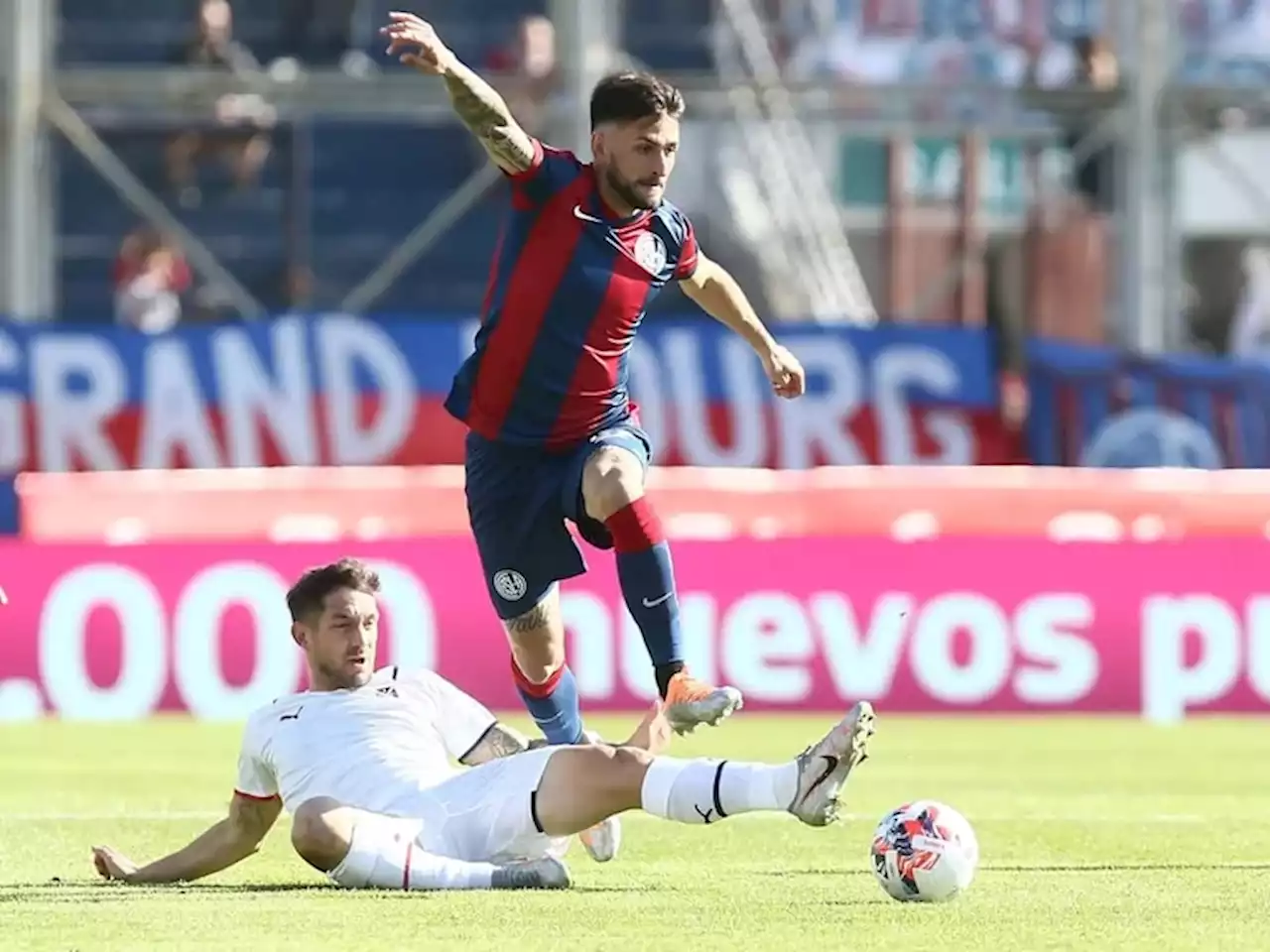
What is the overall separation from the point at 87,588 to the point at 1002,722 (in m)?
4.68

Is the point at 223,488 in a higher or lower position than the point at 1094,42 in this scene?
lower

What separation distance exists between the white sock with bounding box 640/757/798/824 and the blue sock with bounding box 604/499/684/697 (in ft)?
4.15

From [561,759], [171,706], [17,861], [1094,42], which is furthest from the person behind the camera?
[1094,42]

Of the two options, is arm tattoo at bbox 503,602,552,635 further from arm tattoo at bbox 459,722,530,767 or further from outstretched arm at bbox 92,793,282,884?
outstretched arm at bbox 92,793,282,884

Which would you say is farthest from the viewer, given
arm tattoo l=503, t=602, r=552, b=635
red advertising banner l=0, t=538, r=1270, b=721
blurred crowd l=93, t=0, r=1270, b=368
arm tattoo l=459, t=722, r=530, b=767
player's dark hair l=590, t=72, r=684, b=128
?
blurred crowd l=93, t=0, r=1270, b=368

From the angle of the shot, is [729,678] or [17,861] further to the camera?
[729,678]

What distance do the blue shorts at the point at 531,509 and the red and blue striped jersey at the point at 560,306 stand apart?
67mm

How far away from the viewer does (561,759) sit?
25.4 ft

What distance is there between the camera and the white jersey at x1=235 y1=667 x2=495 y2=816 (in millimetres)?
→ 8094

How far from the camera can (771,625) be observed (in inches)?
604

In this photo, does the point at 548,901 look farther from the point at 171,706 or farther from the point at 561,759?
the point at 171,706

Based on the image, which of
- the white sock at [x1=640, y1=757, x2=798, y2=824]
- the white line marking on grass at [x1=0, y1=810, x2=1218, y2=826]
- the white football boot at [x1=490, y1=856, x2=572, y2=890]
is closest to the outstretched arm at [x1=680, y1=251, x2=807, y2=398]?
the white line marking on grass at [x1=0, y1=810, x2=1218, y2=826]

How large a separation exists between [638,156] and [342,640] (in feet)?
5.80

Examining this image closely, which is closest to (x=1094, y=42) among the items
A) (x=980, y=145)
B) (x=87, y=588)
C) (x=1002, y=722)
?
(x=980, y=145)
